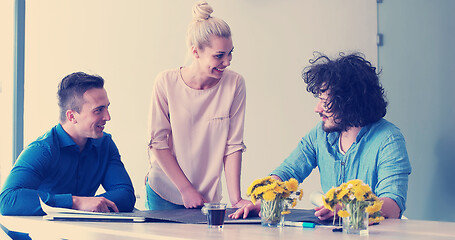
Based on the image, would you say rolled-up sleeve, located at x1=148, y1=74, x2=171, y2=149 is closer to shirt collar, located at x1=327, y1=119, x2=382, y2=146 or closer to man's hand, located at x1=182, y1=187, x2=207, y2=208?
man's hand, located at x1=182, y1=187, x2=207, y2=208

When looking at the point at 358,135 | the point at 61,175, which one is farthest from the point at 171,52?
the point at 358,135

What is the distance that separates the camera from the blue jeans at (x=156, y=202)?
251 cm

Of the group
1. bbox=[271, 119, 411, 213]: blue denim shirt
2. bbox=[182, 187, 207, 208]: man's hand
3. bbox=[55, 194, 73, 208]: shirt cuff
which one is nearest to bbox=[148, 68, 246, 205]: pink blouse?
bbox=[182, 187, 207, 208]: man's hand

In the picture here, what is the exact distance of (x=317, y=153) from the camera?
2.47 metres

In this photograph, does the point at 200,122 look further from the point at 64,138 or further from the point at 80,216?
the point at 80,216

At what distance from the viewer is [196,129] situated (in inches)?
99.7

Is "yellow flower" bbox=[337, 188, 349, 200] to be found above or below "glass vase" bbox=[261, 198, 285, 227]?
above

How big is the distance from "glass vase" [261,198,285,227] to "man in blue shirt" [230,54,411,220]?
529mm

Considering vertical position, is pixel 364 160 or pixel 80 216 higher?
pixel 364 160

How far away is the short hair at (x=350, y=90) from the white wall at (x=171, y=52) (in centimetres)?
181

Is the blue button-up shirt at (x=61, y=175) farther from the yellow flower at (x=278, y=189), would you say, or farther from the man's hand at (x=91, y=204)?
the yellow flower at (x=278, y=189)

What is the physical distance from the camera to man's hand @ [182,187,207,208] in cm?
236

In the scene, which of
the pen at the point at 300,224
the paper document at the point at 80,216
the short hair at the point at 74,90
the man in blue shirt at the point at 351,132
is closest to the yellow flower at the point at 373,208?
the pen at the point at 300,224

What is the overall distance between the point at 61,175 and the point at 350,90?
1256mm
